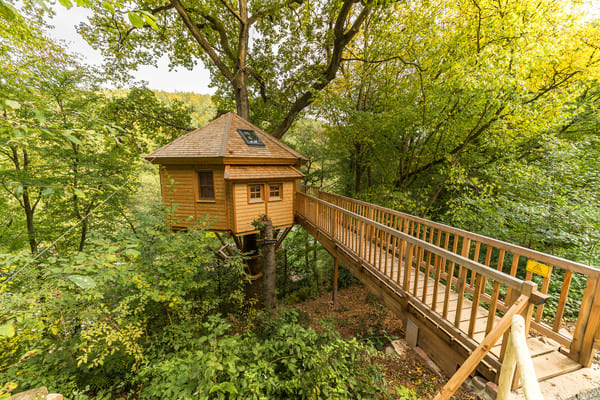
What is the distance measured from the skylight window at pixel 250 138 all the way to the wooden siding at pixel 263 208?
1.48 metres

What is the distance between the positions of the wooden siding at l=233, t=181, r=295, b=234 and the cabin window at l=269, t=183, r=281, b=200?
6.2 inches

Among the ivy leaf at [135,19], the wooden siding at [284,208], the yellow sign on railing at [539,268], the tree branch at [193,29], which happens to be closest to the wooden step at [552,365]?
the yellow sign on railing at [539,268]

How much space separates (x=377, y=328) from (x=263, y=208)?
547cm

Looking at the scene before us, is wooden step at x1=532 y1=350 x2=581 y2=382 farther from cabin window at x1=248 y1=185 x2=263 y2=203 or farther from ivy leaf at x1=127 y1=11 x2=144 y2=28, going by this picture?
cabin window at x1=248 y1=185 x2=263 y2=203

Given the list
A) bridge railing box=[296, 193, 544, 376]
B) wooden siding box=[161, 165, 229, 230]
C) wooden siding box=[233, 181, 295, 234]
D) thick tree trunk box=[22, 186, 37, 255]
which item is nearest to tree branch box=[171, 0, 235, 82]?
wooden siding box=[161, 165, 229, 230]

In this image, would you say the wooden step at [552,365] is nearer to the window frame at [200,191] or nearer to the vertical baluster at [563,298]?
the vertical baluster at [563,298]

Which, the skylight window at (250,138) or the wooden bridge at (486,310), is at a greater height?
the skylight window at (250,138)

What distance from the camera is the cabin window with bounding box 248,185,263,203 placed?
7785 millimetres

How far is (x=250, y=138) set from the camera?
8172 millimetres

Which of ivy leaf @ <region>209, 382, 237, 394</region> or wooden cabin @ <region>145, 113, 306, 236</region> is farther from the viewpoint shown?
wooden cabin @ <region>145, 113, 306, 236</region>

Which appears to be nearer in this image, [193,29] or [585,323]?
[585,323]

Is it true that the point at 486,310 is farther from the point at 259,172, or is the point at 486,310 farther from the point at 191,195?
the point at 191,195

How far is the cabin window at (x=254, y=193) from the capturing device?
7.79 meters

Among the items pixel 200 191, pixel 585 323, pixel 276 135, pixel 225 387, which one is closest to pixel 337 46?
pixel 276 135
